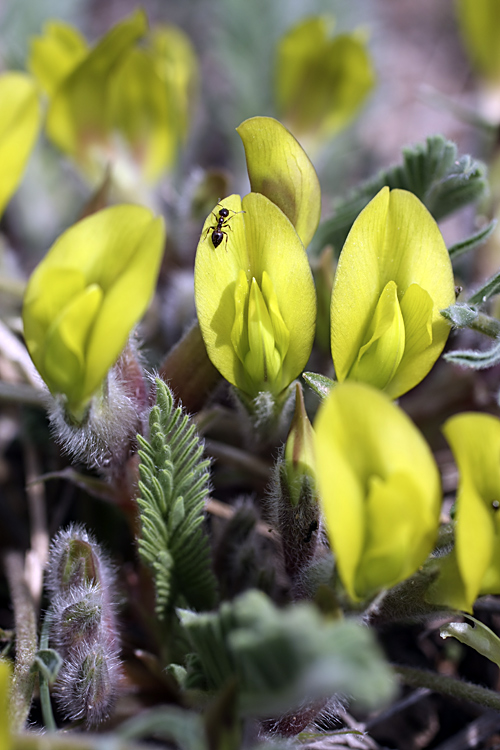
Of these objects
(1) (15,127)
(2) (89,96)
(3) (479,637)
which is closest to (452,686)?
(3) (479,637)

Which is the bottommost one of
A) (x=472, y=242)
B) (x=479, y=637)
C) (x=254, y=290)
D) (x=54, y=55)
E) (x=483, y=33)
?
Result: (x=479, y=637)

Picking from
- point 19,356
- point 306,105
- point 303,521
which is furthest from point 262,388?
point 306,105

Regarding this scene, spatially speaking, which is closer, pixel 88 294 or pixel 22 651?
pixel 88 294

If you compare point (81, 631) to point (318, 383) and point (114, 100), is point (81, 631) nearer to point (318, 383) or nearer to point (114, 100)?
point (318, 383)

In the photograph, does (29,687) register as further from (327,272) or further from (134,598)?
(327,272)

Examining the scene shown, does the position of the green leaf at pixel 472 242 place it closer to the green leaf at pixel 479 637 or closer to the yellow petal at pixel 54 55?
the green leaf at pixel 479 637

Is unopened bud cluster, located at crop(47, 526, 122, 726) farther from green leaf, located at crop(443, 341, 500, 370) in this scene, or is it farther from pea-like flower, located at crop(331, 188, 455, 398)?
green leaf, located at crop(443, 341, 500, 370)
